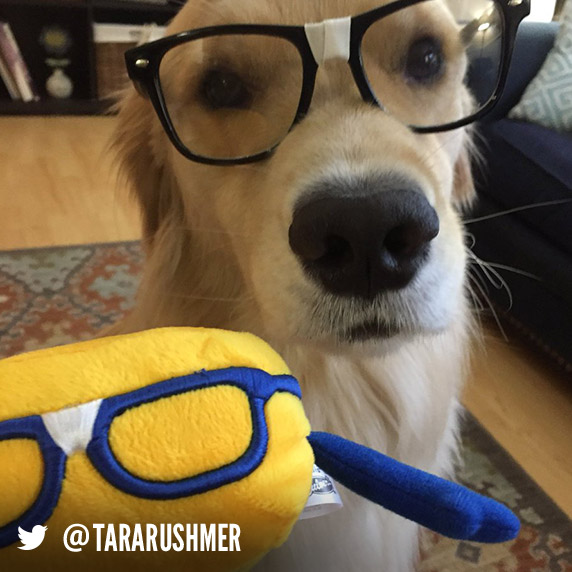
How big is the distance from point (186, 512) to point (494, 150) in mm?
1970

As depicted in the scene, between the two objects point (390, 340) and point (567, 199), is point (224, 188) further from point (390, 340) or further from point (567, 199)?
point (567, 199)

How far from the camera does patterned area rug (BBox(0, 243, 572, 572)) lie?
1.51 meters

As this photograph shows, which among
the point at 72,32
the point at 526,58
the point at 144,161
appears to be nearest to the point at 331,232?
the point at 144,161

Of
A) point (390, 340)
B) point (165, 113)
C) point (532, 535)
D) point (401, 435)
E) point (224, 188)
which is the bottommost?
point (532, 535)

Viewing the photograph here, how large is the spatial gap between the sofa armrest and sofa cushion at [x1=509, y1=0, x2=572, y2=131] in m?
0.05

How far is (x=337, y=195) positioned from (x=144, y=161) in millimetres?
645

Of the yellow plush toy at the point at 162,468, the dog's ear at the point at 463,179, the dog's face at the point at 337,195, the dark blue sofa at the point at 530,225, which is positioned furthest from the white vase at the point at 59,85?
the yellow plush toy at the point at 162,468

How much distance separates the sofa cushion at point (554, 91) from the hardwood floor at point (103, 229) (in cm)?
85

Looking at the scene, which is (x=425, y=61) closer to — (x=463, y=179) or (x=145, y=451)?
(x=463, y=179)

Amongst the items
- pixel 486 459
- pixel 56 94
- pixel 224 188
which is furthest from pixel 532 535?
pixel 56 94

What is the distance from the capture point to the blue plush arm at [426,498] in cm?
50

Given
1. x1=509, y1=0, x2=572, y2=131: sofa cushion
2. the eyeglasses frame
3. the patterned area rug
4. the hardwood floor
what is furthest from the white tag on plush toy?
x1=509, y1=0, x2=572, y2=131: sofa cushion

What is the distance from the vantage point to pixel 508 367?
2.13 metres

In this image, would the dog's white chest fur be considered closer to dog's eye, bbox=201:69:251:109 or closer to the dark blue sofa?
dog's eye, bbox=201:69:251:109
